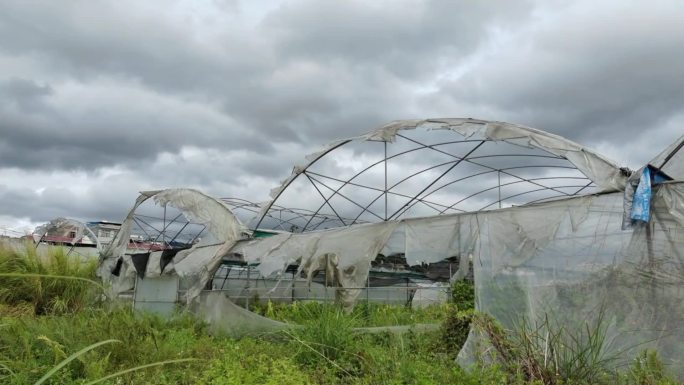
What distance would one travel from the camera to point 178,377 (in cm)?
560

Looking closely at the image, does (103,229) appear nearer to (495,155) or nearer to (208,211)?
(208,211)

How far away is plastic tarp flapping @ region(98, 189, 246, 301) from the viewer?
35.5 ft

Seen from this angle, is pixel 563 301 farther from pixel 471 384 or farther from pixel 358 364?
pixel 358 364

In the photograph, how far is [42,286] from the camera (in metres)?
9.30

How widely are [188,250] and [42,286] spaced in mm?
2962

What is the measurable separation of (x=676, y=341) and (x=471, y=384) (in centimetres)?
228

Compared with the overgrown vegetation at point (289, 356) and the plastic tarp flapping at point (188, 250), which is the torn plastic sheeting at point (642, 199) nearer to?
the overgrown vegetation at point (289, 356)

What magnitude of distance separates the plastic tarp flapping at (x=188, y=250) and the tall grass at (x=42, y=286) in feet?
5.96

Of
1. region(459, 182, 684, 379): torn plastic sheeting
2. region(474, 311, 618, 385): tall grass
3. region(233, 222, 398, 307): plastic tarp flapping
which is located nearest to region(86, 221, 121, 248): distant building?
region(233, 222, 398, 307): plastic tarp flapping

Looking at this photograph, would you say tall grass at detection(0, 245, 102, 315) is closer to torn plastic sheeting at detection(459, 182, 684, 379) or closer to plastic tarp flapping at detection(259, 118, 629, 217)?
plastic tarp flapping at detection(259, 118, 629, 217)

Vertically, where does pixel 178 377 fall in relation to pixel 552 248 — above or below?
below

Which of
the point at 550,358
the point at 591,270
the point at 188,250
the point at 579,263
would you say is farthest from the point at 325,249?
the point at 550,358

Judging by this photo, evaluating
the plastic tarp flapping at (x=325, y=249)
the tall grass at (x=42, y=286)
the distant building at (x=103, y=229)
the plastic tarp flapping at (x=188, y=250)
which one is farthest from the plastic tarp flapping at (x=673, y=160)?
the distant building at (x=103, y=229)

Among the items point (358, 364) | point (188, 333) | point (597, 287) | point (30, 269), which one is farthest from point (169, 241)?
point (597, 287)
